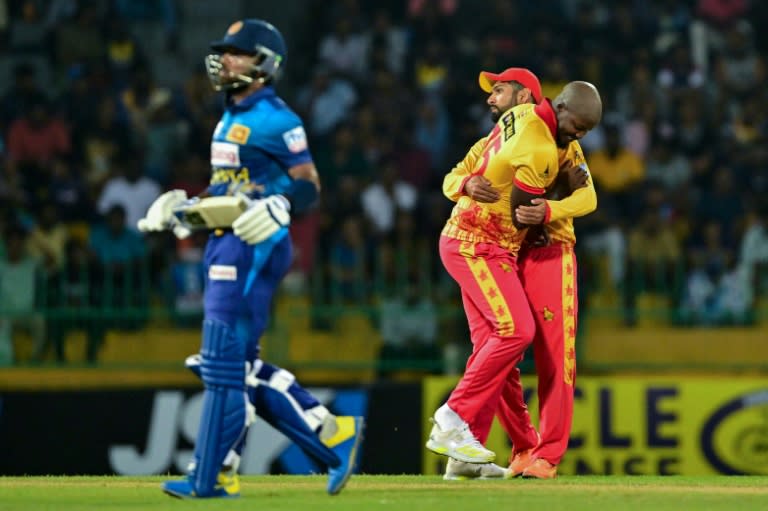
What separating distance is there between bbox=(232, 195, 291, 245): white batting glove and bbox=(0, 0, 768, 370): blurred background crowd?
6325mm

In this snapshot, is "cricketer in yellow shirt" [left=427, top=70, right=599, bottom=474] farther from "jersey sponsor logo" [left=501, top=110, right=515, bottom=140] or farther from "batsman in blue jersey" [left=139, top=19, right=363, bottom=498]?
"batsman in blue jersey" [left=139, top=19, right=363, bottom=498]

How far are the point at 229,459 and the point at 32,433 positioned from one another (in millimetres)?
6074

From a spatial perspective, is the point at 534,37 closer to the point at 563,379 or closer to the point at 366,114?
the point at 366,114

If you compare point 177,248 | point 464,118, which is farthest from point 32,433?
point 464,118

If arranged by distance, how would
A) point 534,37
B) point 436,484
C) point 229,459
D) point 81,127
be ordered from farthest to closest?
point 534,37 < point 81,127 < point 436,484 < point 229,459

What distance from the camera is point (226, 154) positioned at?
7469mm

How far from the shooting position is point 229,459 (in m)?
7.42

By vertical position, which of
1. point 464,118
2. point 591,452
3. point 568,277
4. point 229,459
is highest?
point 464,118

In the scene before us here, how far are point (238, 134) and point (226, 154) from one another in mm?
113

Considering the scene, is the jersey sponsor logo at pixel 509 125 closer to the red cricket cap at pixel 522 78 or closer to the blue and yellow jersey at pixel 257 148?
the red cricket cap at pixel 522 78

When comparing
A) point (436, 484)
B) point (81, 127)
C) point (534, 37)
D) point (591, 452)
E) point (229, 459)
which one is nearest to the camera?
point (229, 459)

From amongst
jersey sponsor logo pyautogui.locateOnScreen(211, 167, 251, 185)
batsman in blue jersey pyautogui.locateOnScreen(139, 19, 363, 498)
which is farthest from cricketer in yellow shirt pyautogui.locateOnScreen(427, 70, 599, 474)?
jersey sponsor logo pyautogui.locateOnScreen(211, 167, 251, 185)

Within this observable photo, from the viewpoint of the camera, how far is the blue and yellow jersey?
7.41m

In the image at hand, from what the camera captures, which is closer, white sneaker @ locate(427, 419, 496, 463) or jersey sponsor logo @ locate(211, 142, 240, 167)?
jersey sponsor logo @ locate(211, 142, 240, 167)
